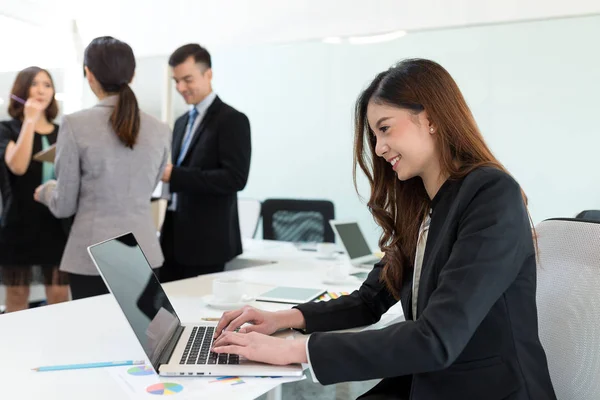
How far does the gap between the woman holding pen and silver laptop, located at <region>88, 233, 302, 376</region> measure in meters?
1.59

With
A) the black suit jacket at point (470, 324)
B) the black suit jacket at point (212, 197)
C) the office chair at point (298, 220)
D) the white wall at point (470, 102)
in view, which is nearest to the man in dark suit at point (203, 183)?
the black suit jacket at point (212, 197)

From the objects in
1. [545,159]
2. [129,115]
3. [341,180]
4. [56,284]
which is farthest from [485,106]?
[56,284]

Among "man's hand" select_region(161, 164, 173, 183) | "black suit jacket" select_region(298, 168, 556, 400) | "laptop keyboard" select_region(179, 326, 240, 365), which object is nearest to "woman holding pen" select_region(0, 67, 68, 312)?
"man's hand" select_region(161, 164, 173, 183)

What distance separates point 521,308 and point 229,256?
1745 millimetres

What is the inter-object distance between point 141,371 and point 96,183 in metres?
1.14

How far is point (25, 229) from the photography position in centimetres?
270

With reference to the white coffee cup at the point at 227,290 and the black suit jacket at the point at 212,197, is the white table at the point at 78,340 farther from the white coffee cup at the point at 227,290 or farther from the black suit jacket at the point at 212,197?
the black suit jacket at the point at 212,197

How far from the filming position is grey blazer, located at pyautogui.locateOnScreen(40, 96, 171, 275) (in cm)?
206

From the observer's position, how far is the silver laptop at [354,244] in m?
2.56

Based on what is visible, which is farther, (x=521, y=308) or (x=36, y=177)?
(x=36, y=177)

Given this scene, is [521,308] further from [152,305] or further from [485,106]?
[485,106]

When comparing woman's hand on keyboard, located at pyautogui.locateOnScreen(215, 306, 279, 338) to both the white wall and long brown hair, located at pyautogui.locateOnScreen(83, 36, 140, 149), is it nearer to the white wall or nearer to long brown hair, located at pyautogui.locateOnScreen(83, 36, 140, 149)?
long brown hair, located at pyautogui.locateOnScreen(83, 36, 140, 149)

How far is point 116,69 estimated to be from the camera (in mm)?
2146

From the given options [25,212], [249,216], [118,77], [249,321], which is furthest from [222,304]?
[249,216]
